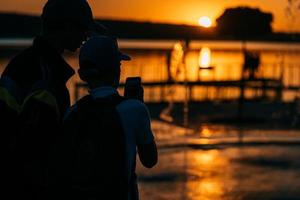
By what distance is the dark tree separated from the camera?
685 inches

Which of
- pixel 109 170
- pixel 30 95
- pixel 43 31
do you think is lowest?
pixel 109 170

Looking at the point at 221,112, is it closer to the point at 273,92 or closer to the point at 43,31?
the point at 273,92

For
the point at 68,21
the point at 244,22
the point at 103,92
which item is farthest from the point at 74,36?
the point at 244,22

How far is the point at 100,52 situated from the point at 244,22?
14.4m

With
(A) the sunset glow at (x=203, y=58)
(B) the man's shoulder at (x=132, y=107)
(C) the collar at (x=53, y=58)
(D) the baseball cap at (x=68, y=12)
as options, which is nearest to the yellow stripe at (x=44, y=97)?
(C) the collar at (x=53, y=58)

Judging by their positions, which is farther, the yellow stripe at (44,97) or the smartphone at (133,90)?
the smartphone at (133,90)

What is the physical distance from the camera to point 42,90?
3.37 metres

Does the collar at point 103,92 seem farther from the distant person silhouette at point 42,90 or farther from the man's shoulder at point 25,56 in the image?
the man's shoulder at point 25,56

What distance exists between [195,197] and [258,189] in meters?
0.93

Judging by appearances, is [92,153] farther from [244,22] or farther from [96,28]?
[244,22]

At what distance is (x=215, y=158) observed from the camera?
1134cm

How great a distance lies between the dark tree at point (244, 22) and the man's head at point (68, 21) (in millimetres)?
Answer: 13958

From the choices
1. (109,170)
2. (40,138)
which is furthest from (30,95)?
(109,170)

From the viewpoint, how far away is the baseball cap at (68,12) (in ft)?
11.7
